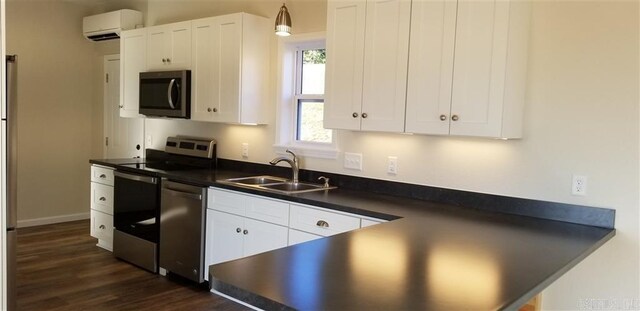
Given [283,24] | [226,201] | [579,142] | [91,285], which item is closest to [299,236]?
[226,201]

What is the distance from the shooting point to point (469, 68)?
2598 millimetres

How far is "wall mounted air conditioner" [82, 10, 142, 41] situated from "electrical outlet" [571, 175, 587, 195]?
4.30 metres

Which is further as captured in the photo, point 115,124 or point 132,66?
point 115,124

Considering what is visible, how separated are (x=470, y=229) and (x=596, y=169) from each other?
29.6 inches

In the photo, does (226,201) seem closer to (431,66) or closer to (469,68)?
(431,66)

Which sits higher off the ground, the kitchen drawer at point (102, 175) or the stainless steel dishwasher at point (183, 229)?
the kitchen drawer at point (102, 175)

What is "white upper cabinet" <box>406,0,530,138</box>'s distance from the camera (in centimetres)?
251

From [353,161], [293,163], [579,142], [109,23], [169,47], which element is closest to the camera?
[579,142]

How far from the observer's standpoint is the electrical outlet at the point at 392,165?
3295mm

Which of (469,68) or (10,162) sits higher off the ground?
(469,68)

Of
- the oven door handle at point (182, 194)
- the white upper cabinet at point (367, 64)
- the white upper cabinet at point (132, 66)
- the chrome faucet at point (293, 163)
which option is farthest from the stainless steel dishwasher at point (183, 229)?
the white upper cabinet at point (132, 66)

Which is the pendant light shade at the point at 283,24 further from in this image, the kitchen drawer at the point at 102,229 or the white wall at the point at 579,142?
the kitchen drawer at the point at 102,229

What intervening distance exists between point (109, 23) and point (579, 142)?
4.56 metres

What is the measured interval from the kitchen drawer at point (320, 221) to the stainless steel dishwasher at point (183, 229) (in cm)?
88
